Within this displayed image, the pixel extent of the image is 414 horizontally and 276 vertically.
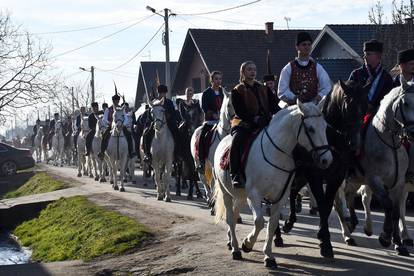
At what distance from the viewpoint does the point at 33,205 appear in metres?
22.3

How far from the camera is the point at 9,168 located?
36.6m

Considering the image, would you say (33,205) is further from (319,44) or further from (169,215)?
(319,44)

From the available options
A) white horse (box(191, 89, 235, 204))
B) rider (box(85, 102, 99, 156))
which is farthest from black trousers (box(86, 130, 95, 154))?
white horse (box(191, 89, 235, 204))

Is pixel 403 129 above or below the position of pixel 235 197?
above

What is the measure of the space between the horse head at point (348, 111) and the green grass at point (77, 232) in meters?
4.38

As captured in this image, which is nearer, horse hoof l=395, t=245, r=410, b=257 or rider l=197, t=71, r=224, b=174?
horse hoof l=395, t=245, r=410, b=257

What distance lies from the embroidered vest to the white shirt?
55mm

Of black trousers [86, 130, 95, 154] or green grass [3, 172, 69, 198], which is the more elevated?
black trousers [86, 130, 95, 154]

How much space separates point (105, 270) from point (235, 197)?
2380 mm

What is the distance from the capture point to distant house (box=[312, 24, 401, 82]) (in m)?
35.3

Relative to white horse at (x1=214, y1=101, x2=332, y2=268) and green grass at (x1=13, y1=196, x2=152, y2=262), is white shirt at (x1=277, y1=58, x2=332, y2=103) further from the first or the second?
green grass at (x1=13, y1=196, x2=152, y2=262)

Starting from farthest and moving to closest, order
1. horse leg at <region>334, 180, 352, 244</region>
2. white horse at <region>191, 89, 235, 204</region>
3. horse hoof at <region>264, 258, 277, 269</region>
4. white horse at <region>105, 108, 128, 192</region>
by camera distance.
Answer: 1. white horse at <region>105, 108, 128, 192</region>
2. white horse at <region>191, 89, 235, 204</region>
3. horse leg at <region>334, 180, 352, 244</region>
4. horse hoof at <region>264, 258, 277, 269</region>

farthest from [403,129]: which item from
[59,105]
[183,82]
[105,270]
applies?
[59,105]

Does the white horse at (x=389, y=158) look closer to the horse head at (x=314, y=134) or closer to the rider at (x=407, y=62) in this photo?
the rider at (x=407, y=62)
